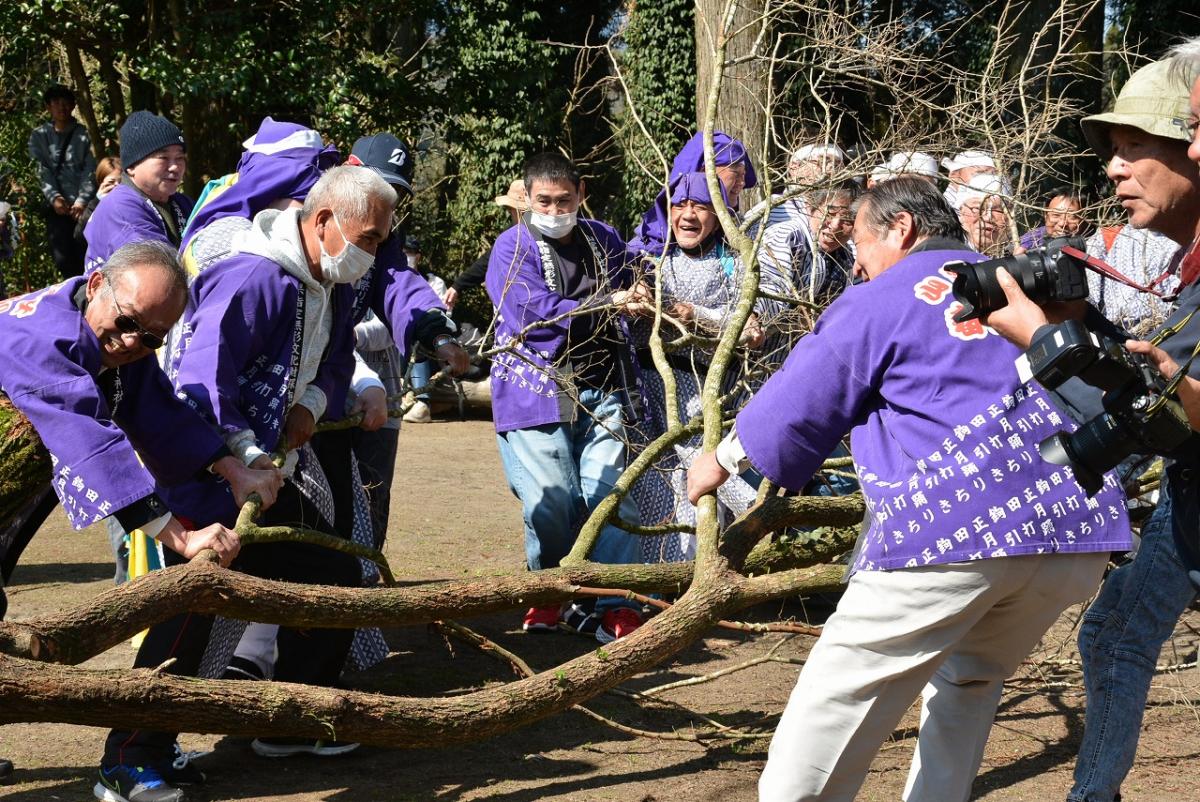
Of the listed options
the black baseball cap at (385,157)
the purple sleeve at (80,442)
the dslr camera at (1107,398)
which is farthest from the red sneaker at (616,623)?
the dslr camera at (1107,398)

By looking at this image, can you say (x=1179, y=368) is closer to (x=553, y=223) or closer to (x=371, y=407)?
(x=371, y=407)

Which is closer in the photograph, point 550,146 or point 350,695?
point 350,695

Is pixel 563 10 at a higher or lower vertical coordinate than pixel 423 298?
higher

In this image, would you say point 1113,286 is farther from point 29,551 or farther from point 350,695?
point 29,551

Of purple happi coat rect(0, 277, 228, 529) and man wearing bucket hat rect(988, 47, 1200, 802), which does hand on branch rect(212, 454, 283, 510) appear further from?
man wearing bucket hat rect(988, 47, 1200, 802)

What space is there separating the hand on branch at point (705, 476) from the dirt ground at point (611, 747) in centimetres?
120

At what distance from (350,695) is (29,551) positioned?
4.68m

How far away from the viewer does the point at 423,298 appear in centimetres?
566

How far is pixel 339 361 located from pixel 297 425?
0.35 meters

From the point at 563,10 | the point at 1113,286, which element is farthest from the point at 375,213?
the point at 563,10

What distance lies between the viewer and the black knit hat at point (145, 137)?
6.33m

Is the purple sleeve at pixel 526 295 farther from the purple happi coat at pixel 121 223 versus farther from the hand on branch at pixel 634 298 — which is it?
the purple happi coat at pixel 121 223

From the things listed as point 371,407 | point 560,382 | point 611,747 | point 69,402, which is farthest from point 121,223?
point 611,747

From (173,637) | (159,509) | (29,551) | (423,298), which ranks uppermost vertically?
(423,298)
